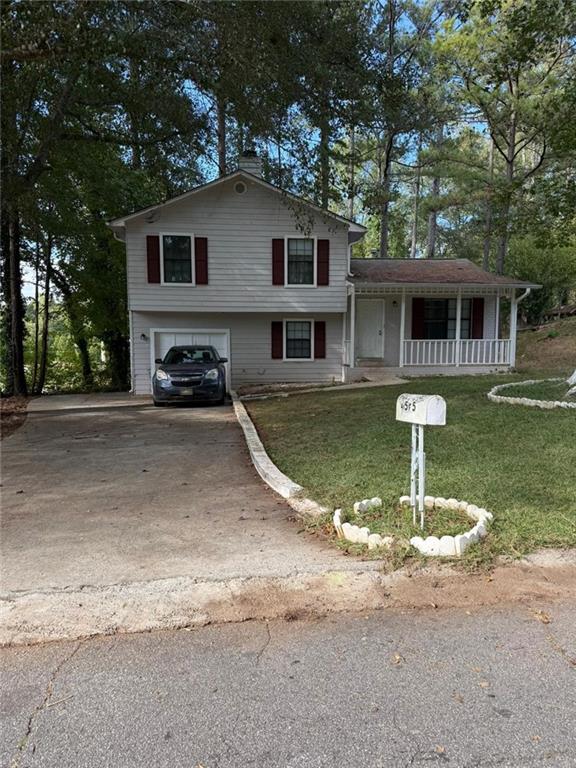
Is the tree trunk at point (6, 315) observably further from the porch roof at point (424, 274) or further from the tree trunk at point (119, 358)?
the porch roof at point (424, 274)

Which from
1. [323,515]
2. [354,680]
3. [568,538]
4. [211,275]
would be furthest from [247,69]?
[211,275]

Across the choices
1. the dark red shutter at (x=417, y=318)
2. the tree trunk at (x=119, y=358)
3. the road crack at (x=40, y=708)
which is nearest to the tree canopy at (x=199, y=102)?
the tree trunk at (x=119, y=358)

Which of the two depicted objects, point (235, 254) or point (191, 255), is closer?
point (191, 255)

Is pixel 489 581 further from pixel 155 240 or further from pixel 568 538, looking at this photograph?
pixel 155 240

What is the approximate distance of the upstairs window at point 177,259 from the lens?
16016 millimetres

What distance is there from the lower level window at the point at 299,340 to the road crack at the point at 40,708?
14.9m

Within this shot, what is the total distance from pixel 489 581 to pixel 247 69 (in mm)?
6956

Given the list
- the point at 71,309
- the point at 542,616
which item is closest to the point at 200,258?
the point at 71,309

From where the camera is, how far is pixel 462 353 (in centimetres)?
1695

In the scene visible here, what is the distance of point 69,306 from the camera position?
2153 centimetres

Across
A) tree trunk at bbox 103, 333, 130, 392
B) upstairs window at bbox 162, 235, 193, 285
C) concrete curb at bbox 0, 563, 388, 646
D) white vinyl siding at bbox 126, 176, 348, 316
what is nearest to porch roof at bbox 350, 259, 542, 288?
white vinyl siding at bbox 126, 176, 348, 316

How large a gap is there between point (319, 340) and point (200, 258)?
4.74 m

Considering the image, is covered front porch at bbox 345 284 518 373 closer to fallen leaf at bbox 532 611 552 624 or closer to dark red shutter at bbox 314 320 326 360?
dark red shutter at bbox 314 320 326 360

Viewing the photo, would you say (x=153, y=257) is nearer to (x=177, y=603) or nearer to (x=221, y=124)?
(x=221, y=124)
